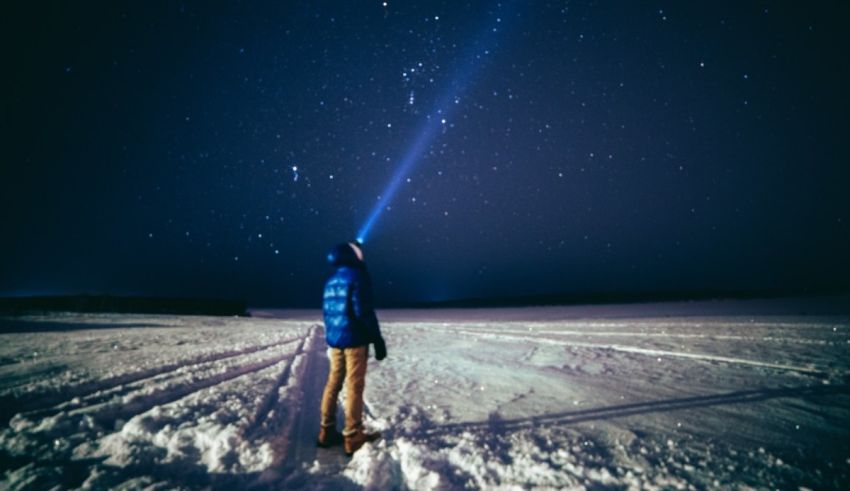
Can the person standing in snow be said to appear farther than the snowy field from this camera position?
Yes

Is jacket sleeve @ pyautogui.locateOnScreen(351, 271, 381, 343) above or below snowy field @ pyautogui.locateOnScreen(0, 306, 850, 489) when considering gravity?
above

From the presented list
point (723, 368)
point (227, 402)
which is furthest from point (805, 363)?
point (227, 402)

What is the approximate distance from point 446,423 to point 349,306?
1.71 metres

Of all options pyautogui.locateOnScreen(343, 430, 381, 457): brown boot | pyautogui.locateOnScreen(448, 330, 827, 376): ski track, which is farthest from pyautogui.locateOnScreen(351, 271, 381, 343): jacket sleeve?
pyautogui.locateOnScreen(448, 330, 827, 376): ski track

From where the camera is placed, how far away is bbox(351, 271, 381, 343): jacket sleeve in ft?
11.6

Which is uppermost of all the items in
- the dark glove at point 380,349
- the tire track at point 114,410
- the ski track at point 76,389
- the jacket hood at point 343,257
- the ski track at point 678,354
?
the jacket hood at point 343,257

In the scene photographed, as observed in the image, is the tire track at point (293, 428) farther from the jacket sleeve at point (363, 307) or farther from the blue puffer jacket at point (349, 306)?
the jacket sleeve at point (363, 307)

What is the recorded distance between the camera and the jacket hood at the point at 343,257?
3.70 metres

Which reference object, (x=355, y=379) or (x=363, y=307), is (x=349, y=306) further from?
(x=355, y=379)

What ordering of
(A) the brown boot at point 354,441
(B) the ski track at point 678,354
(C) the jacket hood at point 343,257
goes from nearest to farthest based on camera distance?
(A) the brown boot at point 354,441 → (C) the jacket hood at point 343,257 → (B) the ski track at point 678,354

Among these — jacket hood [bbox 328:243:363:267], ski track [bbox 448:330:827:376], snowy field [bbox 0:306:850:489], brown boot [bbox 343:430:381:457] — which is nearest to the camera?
snowy field [bbox 0:306:850:489]

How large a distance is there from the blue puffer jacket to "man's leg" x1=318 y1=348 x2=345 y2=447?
0.19 metres

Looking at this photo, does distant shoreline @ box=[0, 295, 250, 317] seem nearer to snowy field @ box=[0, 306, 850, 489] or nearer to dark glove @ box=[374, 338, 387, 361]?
snowy field @ box=[0, 306, 850, 489]

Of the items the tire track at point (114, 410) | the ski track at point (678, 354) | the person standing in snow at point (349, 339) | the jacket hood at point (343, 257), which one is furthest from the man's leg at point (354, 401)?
the ski track at point (678, 354)
